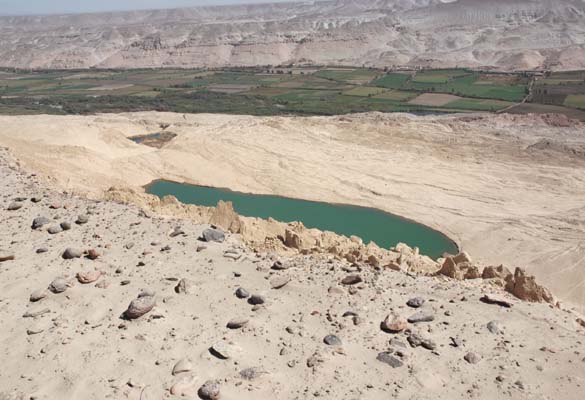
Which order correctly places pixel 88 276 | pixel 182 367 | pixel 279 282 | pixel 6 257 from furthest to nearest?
pixel 6 257
pixel 88 276
pixel 279 282
pixel 182 367

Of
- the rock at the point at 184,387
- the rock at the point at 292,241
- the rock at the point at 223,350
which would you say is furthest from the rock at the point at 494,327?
the rock at the point at 292,241

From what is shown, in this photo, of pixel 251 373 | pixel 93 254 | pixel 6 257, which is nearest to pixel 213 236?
pixel 93 254

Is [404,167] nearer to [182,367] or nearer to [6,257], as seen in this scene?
[6,257]

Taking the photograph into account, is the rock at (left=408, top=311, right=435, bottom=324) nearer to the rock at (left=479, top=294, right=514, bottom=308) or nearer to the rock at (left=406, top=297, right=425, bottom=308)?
the rock at (left=406, top=297, right=425, bottom=308)

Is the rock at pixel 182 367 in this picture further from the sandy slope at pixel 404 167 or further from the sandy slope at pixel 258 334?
the sandy slope at pixel 404 167

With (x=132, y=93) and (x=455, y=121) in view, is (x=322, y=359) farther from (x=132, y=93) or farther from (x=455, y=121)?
(x=132, y=93)

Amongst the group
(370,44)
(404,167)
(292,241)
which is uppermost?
(370,44)
